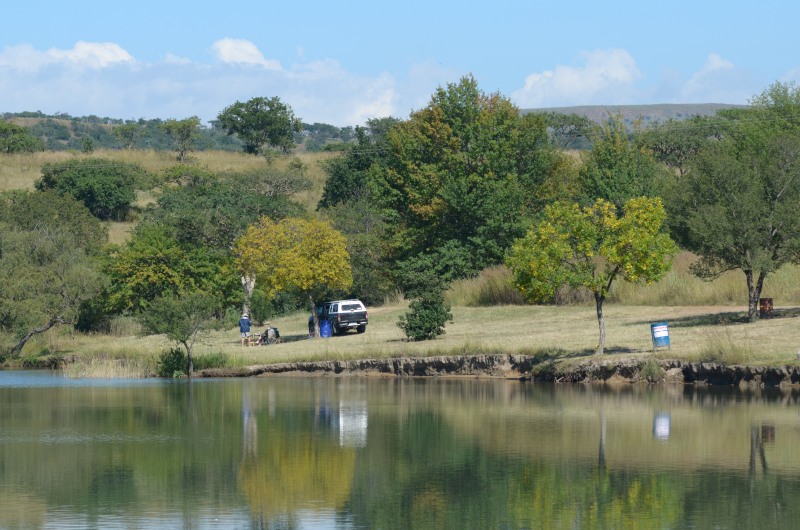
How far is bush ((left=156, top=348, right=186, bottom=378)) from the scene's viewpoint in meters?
52.4

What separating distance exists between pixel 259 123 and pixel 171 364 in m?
98.2

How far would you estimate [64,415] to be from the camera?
37.8 meters

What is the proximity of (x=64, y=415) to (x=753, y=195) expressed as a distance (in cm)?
2774

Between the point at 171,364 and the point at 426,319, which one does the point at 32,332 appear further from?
the point at 426,319

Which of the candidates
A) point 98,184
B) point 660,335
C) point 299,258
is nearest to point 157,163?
point 98,184

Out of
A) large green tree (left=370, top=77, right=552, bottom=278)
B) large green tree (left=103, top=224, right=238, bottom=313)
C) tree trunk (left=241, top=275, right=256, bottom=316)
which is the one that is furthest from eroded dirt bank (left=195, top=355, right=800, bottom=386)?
large green tree (left=370, top=77, right=552, bottom=278)

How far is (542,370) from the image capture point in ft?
150

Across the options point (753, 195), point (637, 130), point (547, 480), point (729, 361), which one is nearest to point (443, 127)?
point (637, 130)

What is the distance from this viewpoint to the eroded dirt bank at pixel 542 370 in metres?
A: 41.4

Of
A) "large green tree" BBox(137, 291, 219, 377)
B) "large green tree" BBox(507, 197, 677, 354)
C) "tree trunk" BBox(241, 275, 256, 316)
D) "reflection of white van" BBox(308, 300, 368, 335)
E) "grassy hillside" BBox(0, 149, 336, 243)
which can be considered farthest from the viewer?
"grassy hillside" BBox(0, 149, 336, 243)

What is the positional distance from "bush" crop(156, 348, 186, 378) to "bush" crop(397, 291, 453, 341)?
9.06m

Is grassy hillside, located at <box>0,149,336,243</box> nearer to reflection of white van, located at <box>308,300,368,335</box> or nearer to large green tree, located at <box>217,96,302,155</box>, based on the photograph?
large green tree, located at <box>217,96,302,155</box>

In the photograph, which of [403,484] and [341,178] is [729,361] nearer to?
[403,484]

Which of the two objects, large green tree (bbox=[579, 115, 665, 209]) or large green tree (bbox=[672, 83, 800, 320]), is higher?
A: large green tree (bbox=[579, 115, 665, 209])
